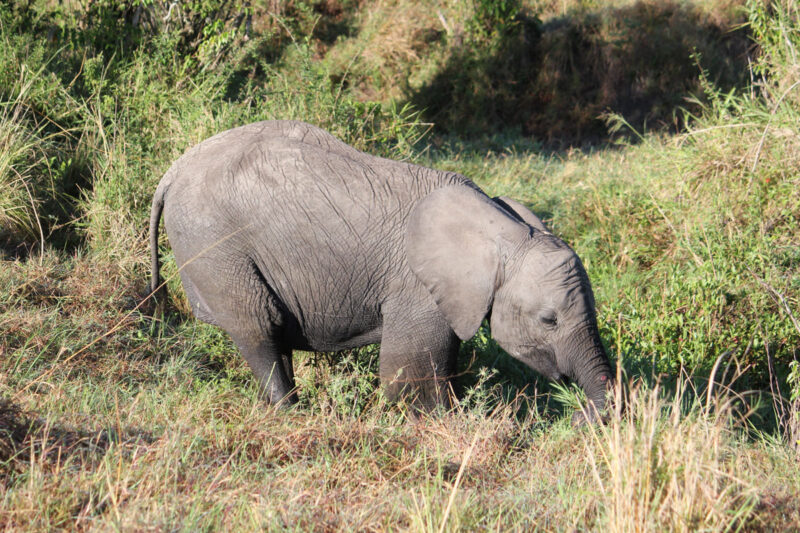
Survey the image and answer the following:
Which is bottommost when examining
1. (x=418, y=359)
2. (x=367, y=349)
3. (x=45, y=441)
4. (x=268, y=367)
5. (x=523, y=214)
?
(x=367, y=349)

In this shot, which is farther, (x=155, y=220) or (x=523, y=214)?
(x=155, y=220)

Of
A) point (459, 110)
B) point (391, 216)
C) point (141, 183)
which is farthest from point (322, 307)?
point (459, 110)

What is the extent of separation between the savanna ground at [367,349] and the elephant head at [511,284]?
1.21 feet

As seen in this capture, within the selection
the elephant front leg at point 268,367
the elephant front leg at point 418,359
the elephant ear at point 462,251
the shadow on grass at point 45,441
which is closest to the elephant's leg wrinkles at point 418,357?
the elephant front leg at point 418,359

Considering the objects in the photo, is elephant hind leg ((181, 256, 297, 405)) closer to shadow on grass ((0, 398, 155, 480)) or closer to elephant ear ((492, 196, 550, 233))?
shadow on grass ((0, 398, 155, 480))

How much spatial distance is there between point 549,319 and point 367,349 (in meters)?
1.58

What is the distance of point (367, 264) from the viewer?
4.20 metres

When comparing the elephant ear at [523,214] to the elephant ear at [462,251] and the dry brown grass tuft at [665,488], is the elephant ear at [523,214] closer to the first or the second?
the elephant ear at [462,251]

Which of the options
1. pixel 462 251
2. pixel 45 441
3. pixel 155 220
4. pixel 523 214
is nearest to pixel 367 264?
pixel 462 251

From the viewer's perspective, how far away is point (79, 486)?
10.1ft

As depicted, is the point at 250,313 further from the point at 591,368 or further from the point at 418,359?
the point at 591,368

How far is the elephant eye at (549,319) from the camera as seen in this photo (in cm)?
393

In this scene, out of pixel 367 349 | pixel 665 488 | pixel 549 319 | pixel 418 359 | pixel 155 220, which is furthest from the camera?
pixel 367 349

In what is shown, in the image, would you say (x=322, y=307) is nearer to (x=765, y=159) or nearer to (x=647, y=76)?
(x=765, y=159)
